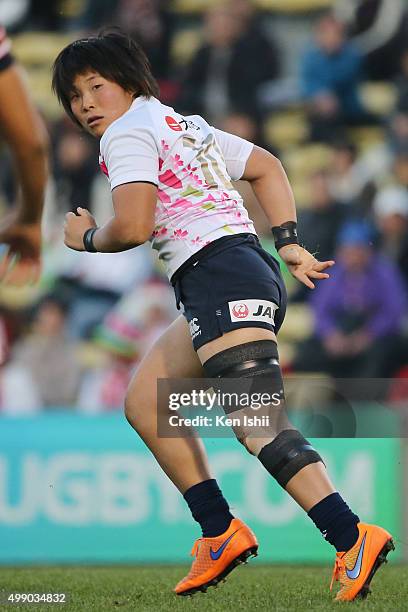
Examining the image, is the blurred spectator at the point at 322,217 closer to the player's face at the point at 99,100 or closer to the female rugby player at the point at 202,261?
the female rugby player at the point at 202,261

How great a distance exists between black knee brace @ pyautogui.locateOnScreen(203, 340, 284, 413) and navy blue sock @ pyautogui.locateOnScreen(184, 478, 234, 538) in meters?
0.42

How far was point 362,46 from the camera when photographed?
354 inches

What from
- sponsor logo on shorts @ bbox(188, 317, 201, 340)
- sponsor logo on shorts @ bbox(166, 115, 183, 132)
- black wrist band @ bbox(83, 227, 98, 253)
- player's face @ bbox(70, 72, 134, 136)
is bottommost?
sponsor logo on shorts @ bbox(188, 317, 201, 340)

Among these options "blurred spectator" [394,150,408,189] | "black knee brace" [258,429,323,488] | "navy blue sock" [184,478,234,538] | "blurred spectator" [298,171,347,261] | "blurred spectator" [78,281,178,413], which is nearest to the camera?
"black knee brace" [258,429,323,488]

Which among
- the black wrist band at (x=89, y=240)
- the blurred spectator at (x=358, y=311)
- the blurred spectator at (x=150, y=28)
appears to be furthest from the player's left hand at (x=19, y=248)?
the blurred spectator at (x=150, y=28)

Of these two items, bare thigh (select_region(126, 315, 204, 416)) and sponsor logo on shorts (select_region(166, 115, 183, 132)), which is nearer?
sponsor logo on shorts (select_region(166, 115, 183, 132))

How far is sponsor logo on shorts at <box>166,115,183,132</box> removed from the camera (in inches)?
149

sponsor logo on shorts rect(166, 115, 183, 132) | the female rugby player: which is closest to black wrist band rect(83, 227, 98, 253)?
the female rugby player

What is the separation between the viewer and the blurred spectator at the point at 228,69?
28.9 feet

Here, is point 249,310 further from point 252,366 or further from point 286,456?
point 286,456

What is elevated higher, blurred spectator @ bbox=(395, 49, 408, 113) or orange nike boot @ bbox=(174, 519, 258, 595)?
blurred spectator @ bbox=(395, 49, 408, 113)

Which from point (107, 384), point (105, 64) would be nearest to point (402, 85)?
point (107, 384)

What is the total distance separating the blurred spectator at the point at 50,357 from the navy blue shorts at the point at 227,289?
432 cm

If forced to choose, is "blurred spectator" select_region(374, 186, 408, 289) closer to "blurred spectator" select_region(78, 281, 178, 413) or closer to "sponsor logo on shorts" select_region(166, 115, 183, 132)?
"blurred spectator" select_region(78, 281, 178, 413)
